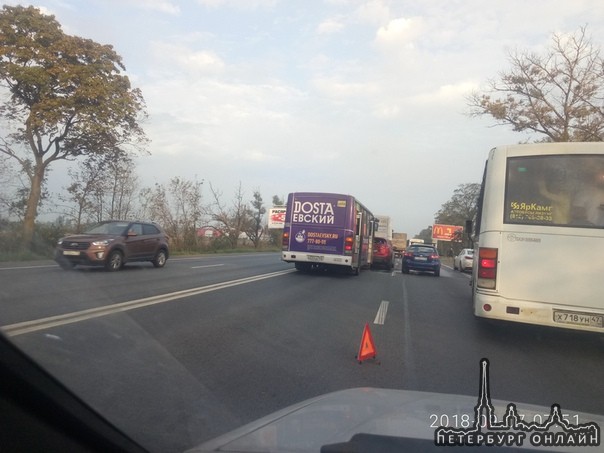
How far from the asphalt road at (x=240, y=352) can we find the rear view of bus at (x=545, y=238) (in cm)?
74

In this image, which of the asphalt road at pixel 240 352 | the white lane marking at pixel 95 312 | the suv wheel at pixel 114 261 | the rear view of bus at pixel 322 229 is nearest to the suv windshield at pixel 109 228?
the suv wheel at pixel 114 261

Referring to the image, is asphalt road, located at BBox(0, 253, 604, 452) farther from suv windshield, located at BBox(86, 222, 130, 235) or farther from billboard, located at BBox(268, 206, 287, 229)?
billboard, located at BBox(268, 206, 287, 229)

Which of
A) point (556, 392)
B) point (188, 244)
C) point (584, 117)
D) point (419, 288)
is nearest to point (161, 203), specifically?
point (188, 244)

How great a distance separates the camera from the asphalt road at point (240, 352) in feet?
15.8

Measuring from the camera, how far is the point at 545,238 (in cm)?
779

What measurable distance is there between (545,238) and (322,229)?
39.2 feet

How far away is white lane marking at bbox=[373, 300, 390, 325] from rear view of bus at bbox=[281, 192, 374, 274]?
6158 millimetres

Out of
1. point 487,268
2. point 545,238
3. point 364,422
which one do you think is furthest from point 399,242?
point 364,422

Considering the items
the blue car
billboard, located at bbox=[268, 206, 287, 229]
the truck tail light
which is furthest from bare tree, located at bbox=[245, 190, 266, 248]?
the truck tail light

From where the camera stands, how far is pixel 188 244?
34.9 metres

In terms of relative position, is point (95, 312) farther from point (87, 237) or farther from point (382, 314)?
point (87, 237)

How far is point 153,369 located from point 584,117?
1021 inches

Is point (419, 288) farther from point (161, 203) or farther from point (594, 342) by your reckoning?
point (161, 203)

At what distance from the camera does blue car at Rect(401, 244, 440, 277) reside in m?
26.0
